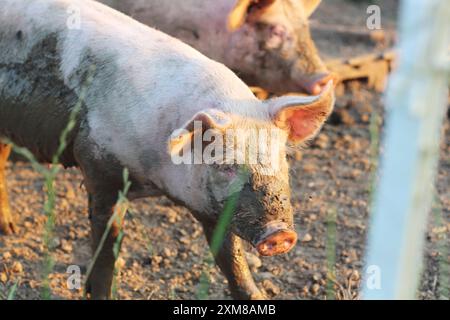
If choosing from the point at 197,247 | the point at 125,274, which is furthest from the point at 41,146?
the point at 197,247

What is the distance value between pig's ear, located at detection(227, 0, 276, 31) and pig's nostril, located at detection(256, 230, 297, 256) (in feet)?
5.89

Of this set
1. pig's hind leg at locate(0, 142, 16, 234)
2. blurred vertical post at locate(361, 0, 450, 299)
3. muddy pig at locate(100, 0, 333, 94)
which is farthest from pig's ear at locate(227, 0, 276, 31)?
blurred vertical post at locate(361, 0, 450, 299)

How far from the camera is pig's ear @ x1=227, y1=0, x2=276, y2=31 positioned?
4539mm

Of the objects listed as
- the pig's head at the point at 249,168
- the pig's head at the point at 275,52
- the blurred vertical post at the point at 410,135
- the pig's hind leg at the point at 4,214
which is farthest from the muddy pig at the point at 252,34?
the blurred vertical post at the point at 410,135

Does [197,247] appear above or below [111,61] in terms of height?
below

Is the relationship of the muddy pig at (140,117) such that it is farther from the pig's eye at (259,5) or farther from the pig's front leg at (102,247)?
the pig's eye at (259,5)

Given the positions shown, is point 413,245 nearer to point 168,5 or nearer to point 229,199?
point 229,199

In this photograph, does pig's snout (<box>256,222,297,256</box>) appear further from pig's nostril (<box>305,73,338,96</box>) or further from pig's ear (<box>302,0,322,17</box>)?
pig's ear (<box>302,0,322,17</box>)

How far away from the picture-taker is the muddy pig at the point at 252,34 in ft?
15.3

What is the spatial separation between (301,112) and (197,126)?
421 millimetres

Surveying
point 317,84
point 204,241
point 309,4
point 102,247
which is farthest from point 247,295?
point 309,4

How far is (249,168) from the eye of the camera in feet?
9.88

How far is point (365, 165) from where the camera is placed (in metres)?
5.45
